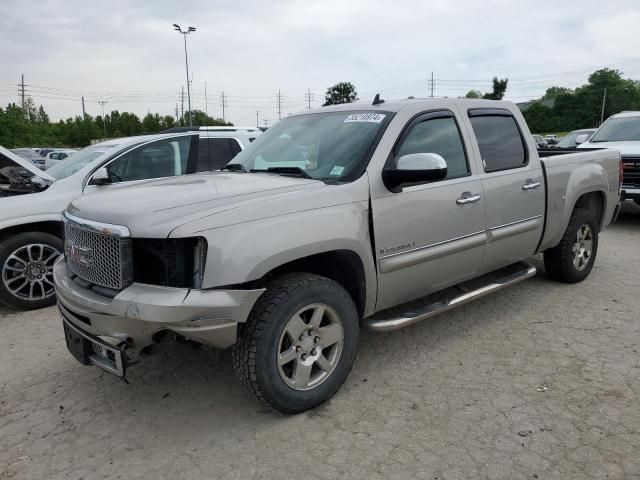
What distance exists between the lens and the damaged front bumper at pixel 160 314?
2498mm

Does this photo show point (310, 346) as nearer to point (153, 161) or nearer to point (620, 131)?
point (153, 161)

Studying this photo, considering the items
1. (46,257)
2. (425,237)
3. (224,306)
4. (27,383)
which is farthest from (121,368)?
(46,257)

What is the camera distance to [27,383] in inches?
141

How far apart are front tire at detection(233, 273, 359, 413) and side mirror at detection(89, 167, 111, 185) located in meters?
3.19

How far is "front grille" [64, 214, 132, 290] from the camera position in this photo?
8.65 feet

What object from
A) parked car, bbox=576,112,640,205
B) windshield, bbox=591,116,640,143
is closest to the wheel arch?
parked car, bbox=576,112,640,205

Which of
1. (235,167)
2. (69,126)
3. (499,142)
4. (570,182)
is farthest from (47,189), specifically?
(69,126)

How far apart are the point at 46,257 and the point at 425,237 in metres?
3.91

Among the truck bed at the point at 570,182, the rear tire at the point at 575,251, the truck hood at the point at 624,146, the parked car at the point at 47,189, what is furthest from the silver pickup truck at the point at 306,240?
the truck hood at the point at 624,146

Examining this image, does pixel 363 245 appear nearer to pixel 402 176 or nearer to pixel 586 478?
pixel 402 176

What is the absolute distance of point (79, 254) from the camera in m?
2.96

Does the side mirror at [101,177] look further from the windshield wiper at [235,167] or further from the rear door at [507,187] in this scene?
the rear door at [507,187]

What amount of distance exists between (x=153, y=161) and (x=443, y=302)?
12.4ft

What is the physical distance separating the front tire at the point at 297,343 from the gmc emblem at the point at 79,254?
3.11 feet
